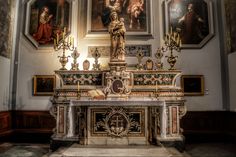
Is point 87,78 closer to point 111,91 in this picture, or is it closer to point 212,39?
point 111,91

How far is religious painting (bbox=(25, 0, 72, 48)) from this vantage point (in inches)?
355

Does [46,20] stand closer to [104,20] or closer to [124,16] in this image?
[104,20]

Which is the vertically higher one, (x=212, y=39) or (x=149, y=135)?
(x=212, y=39)

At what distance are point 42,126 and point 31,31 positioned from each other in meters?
3.49

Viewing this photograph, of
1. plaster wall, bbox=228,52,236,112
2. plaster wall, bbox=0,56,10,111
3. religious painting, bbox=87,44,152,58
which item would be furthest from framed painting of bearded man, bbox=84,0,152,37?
plaster wall, bbox=0,56,10,111

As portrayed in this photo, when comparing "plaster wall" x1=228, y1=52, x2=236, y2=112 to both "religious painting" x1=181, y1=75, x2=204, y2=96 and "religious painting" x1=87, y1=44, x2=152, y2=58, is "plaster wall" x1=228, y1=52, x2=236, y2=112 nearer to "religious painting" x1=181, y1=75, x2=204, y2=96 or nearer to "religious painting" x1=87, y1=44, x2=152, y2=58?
"religious painting" x1=181, y1=75, x2=204, y2=96

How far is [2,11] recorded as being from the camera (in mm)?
8273

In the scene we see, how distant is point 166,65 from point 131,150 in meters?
3.72

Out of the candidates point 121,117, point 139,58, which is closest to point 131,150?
point 121,117

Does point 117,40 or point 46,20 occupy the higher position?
point 46,20

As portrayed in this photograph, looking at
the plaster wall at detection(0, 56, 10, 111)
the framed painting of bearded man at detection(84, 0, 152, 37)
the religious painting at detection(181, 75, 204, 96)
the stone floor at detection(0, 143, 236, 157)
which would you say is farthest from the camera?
the framed painting of bearded man at detection(84, 0, 152, 37)

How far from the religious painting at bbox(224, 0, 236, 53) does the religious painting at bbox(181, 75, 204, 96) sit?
143 cm

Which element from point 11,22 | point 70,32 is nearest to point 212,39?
point 70,32

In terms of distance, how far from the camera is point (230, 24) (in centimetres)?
842
